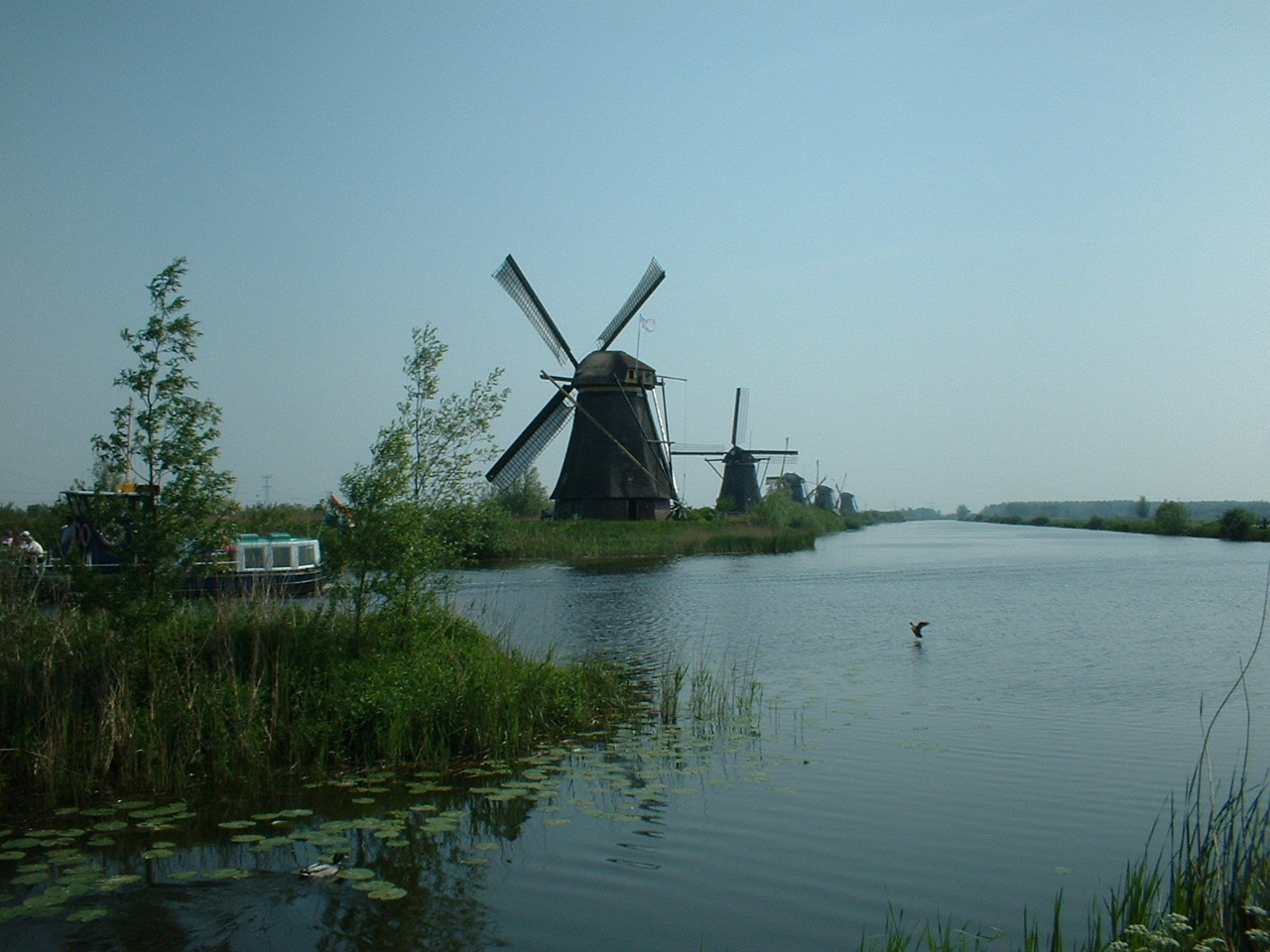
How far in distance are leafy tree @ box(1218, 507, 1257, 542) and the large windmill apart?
3827 centimetres

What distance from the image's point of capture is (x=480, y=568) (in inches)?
1350

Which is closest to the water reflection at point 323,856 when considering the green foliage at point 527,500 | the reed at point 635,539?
the reed at point 635,539

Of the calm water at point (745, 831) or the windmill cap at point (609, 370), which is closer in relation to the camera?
the calm water at point (745, 831)

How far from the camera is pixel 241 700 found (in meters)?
8.22

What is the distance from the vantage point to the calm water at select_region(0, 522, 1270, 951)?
17.3 feet

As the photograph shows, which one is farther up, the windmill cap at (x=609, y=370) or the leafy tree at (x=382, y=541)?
the windmill cap at (x=609, y=370)

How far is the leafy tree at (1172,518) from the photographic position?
6994 cm

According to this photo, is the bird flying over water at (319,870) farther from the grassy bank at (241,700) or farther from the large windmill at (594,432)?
the large windmill at (594,432)

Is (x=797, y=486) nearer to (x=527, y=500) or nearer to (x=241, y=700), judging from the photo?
(x=527, y=500)

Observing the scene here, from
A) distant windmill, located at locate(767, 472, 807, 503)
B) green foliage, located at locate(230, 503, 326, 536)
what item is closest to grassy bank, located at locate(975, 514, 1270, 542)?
distant windmill, located at locate(767, 472, 807, 503)

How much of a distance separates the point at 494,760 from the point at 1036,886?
14.3ft

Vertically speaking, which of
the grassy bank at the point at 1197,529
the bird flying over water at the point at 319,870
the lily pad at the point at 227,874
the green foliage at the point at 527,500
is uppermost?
the green foliage at the point at 527,500

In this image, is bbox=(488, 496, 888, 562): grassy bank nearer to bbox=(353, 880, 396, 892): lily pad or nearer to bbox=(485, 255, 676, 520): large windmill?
bbox=(485, 255, 676, 520): large windmill

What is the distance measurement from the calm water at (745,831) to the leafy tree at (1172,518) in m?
63.5
